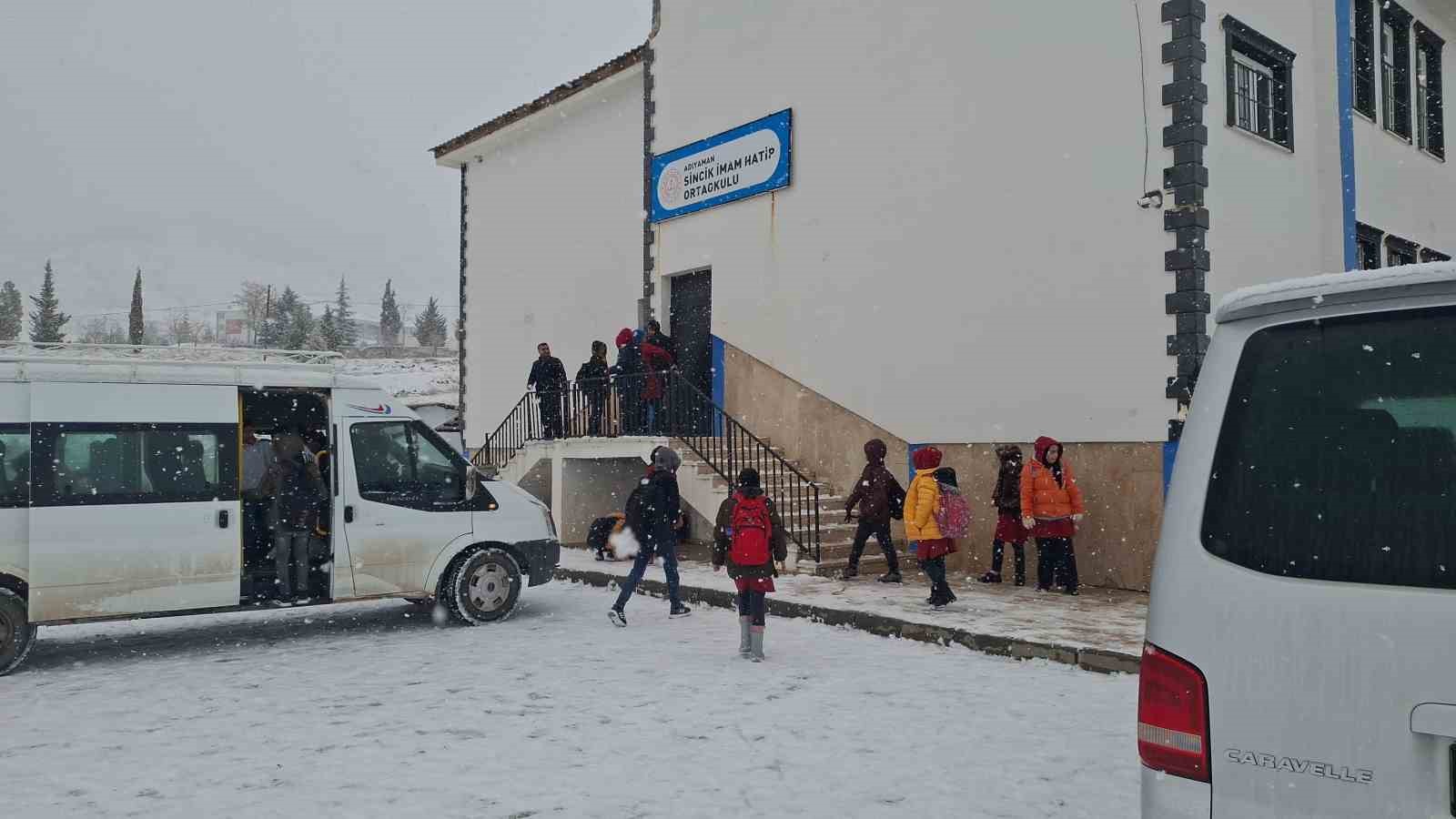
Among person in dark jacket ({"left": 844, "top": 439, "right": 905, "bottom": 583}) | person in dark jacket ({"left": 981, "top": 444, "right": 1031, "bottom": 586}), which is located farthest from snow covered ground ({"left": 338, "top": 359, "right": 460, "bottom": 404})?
person in dark jacket ({"left": 981, "top": 444, "right": 1031, "bottom": 586})

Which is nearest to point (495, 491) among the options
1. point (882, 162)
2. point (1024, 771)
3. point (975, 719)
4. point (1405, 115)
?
point (975, 719)

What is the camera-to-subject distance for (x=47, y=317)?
3777 inches

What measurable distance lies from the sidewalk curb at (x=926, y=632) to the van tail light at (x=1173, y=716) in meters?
5.22

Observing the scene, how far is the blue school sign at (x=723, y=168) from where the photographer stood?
15.2m

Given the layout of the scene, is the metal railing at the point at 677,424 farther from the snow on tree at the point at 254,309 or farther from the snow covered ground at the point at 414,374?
the snow on tree at the point at 254,309

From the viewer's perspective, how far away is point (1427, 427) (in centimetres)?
206

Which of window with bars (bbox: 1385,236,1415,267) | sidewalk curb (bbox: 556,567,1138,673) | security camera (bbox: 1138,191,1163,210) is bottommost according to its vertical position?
sidewalk curb (bbox: 556,567,1138,673)

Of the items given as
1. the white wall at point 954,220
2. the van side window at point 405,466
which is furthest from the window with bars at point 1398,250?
the van side window at point 405,466

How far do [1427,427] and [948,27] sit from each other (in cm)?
1191

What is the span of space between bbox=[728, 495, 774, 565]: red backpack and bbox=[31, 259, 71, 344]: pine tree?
325 ft

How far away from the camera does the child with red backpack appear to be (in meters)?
7.84

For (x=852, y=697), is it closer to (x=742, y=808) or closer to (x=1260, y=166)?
(x=742, y=808)

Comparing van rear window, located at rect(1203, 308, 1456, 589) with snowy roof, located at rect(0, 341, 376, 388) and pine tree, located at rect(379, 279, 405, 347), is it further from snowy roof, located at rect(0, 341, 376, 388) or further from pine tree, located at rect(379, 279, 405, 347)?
pine tree, located at rect(379, 279, 405, 347)

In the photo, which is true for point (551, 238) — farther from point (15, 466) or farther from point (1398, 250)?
point (1398, 250)
